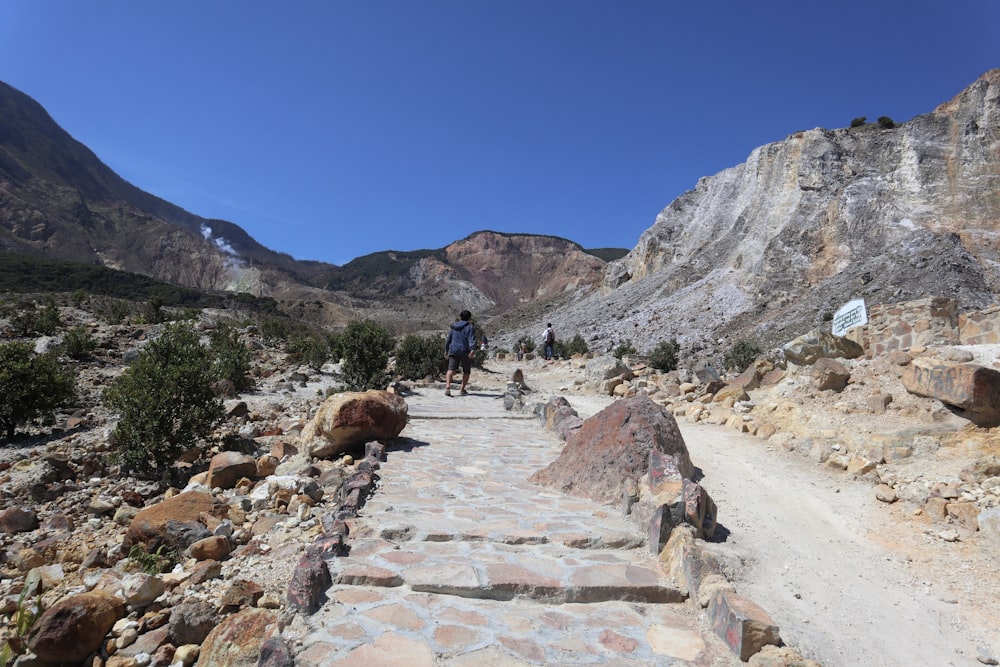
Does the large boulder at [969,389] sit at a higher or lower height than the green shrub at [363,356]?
higher

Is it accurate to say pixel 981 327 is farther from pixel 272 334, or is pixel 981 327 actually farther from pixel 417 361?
pixel 272 334

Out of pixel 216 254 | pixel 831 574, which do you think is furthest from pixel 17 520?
pixel 216 254

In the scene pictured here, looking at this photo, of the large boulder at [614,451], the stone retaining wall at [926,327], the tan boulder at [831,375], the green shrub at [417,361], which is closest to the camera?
the large boulder at [614,451]

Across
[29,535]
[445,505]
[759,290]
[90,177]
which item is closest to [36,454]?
[29,535]

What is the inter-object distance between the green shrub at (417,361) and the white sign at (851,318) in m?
10.1

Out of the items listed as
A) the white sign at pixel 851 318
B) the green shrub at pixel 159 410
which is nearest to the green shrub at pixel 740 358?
the white sign at pixel 851 318

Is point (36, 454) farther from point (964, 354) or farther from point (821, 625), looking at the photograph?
point (964, 354)

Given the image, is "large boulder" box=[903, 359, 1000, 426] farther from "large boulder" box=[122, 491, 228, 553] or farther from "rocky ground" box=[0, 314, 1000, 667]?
"large boulder" box=[122, 491, 228, 553]

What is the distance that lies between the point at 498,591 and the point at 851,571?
9.18 feet

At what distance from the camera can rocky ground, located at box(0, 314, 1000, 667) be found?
3.29 m

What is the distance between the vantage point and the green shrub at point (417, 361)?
52.0 ft

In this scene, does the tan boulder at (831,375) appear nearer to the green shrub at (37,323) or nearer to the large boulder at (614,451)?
the large boulder at (614,451)

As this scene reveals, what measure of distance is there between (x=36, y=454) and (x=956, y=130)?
42.5 m

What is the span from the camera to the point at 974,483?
4871mm
